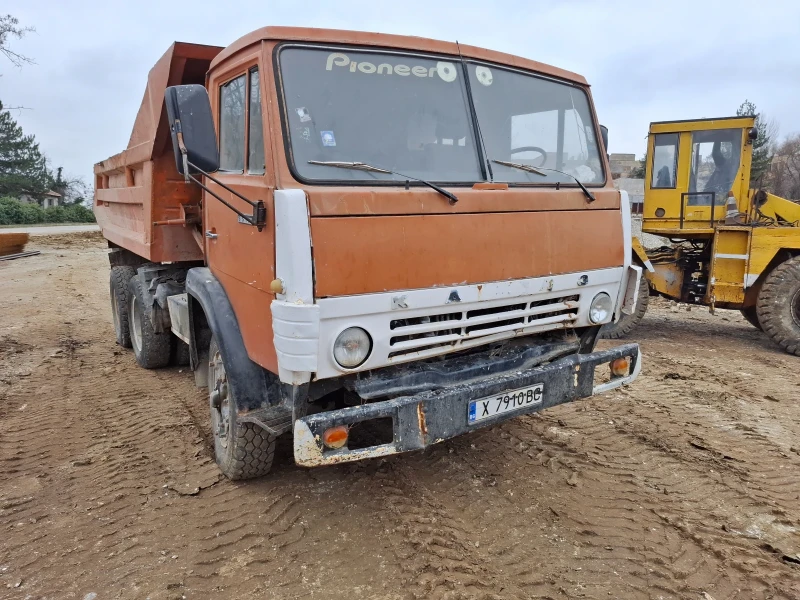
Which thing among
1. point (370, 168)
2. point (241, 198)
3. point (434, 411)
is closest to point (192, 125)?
point (241, 198)

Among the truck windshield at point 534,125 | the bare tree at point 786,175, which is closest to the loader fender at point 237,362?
the truck windshield at point 534,125

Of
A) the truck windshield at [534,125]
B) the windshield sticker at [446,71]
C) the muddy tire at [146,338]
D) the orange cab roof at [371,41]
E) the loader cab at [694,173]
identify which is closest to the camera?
the orange cab roof at [371,41]

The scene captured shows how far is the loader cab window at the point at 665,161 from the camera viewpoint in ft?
27.5

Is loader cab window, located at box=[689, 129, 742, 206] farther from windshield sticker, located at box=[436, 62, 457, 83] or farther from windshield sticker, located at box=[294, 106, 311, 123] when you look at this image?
windshield sticker, located at box=[294, 106, 311, 123]

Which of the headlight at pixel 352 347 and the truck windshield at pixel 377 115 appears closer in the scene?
the headlight at pixel 352 347

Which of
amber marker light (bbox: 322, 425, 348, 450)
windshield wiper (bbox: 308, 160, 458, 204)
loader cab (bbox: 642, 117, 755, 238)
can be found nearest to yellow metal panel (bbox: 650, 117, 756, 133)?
loader cab (bbox: 642, 117, 755, 238)

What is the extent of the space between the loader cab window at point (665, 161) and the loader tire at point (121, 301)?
6.82 metres

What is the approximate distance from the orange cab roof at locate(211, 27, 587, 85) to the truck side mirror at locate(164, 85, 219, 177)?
1.40ft

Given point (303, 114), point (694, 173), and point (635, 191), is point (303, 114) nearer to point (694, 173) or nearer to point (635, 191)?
point (694, 173)

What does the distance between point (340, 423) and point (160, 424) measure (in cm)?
246

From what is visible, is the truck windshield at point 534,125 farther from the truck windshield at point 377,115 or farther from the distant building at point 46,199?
the distant building at point 46,199

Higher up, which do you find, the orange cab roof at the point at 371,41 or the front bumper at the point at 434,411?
the orange cab roof at the point at 371,41

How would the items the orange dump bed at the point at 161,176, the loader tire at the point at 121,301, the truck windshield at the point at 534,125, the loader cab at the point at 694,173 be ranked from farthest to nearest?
the loader cab at the point at 694,173, the loader tire at the point at 121,301, the orange dump bed at the point at 161,176, the truck windshield at the point at 534,125

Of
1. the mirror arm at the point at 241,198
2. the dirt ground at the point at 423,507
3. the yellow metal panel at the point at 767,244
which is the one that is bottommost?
the dirt ground at the point at 423,507
